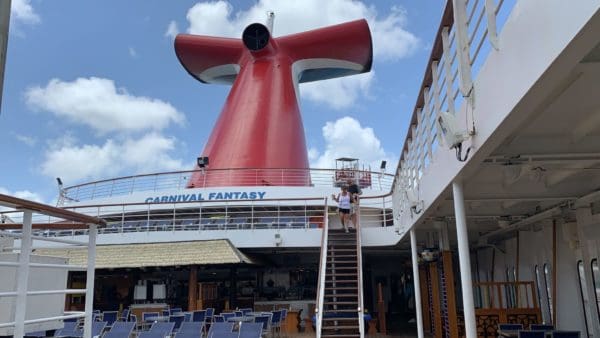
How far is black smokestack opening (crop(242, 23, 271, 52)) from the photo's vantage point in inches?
645

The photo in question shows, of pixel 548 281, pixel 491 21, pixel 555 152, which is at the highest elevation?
pixel 491 21

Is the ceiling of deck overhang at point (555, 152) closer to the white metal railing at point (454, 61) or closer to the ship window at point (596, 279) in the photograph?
the white metal railing at point (454, 61)

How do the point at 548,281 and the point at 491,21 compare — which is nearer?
the point at 491,21

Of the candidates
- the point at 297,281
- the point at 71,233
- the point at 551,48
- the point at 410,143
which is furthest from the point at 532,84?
the point at 297,281

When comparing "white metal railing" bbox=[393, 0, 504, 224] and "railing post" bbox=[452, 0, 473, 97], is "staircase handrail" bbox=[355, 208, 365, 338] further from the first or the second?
"railing post" bbox=[452, 0, 473, 97]

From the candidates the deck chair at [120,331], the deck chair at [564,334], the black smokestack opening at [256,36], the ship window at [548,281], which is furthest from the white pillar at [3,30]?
the black smokestack opening at [256,36]

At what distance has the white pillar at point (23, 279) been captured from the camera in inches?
95.8

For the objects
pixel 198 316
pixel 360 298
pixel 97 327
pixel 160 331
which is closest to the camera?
pixel 160 331

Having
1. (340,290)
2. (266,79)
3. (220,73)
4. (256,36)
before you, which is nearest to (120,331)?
(340,290)

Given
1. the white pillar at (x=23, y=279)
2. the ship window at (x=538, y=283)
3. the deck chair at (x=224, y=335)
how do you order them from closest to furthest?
the white pillar at (x=23, y=279) < the deck chair at (x=224, y=335) < the ship window at (x=538, y=283)

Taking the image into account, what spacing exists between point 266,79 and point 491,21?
1414cm

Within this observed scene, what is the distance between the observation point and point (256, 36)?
16.5 m

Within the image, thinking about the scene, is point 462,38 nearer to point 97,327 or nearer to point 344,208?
point 97,327

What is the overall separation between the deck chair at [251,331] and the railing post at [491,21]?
20.0ft
